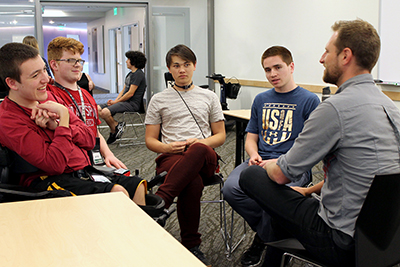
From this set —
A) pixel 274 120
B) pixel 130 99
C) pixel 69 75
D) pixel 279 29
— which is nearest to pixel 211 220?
pixel 274 120

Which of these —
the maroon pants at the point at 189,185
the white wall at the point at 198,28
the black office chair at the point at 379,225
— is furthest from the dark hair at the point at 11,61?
the white wall at the point at 198,28

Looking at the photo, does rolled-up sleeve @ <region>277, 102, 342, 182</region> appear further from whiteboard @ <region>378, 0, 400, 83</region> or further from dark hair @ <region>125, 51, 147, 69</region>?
dark hair @ <region>125, 51, 147, 69</region>

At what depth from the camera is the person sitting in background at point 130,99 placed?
5.86 m

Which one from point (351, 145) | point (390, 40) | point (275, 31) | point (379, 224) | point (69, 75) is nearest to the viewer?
point (379, 224)

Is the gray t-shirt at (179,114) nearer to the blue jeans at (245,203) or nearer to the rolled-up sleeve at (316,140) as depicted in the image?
the blue jeans at (245,203)

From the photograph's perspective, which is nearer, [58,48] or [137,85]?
[58,48]

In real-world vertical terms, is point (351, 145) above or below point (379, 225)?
above

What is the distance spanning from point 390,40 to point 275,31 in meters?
2.44

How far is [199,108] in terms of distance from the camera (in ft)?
8.46

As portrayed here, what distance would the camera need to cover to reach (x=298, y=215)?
142 centimetres

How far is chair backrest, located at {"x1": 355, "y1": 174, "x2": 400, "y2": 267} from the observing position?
1.12m

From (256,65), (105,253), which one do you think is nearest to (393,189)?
(105,253)

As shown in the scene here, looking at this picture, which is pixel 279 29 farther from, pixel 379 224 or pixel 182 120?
pixel 379 224

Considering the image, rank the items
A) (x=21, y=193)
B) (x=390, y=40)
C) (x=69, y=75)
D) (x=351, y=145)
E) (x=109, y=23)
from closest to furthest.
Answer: (x=351, y=145)
(x=21, y=193)
(x=69, y=75)
(x=390, y=40)
(x=109, y=23)
